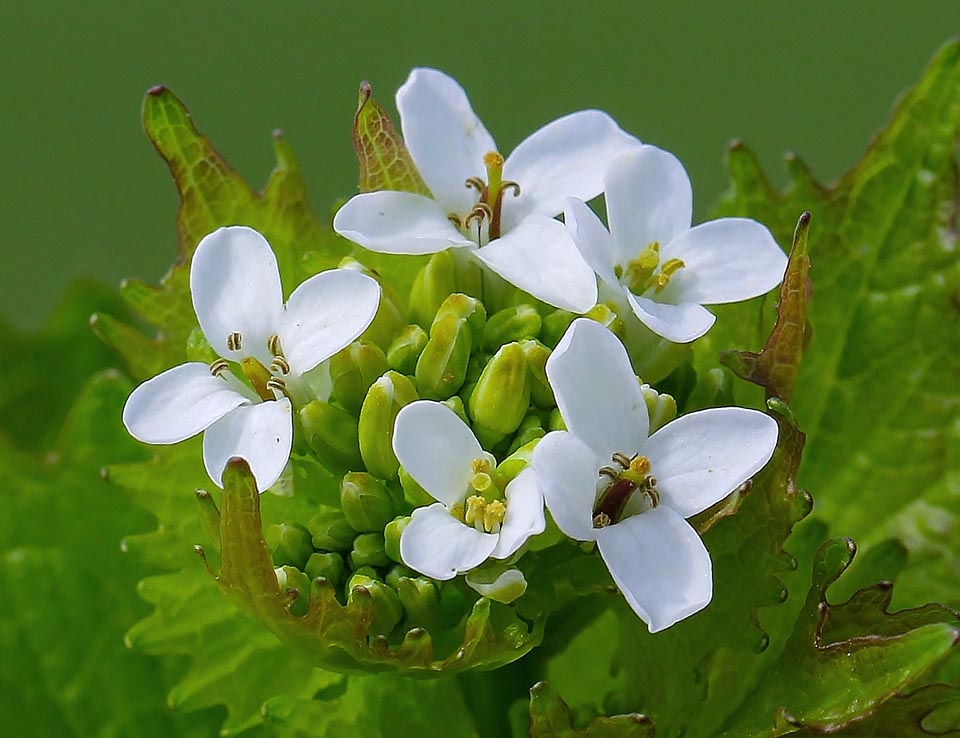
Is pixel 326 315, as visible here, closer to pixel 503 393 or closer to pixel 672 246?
pixel 503 393

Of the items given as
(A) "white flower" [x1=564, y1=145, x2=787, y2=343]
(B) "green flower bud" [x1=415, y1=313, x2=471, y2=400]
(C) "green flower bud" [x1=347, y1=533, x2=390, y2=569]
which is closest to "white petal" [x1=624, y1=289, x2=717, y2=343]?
(A) "white flower" [x1=564, y1=145, x2=787, y2=343]

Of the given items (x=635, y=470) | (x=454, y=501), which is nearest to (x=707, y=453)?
(x=635, y=470)

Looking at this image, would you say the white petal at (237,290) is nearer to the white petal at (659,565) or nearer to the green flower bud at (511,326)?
the green flower bud at (511,326)

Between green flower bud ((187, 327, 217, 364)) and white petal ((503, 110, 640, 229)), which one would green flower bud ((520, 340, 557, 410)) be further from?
green flower bud ((187, 327, 217, 364))

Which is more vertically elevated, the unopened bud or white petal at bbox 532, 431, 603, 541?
white petal at bbox 532, 431, 603, 541

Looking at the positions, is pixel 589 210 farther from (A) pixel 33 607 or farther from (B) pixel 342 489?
(A) pixel 33 607
